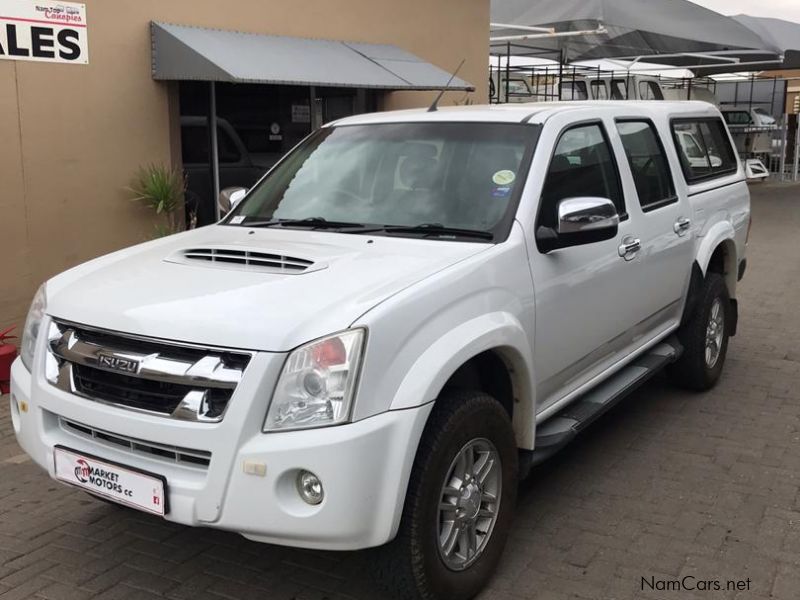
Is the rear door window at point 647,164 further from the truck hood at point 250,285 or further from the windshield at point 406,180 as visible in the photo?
the truck hood at point 250,285

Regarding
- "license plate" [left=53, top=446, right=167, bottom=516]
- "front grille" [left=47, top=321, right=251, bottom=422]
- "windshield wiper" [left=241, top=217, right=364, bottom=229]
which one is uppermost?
"windshield wiper" [left=241, top=217, right=364, bottom=229]

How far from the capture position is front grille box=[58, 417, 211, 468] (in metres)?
2.82

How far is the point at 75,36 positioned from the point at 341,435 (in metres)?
5.63

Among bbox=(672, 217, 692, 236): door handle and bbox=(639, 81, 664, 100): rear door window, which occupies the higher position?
bbox=(639, 81, 664, 100): rear door window

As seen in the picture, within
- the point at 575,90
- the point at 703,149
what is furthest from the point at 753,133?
the point at 703,149

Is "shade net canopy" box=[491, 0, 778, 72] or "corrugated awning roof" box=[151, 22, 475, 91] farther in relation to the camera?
"shade net canopy" box=[491, 0, 778, 72]

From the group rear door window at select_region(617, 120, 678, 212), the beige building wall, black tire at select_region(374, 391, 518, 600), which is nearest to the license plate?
black tire at select_region(374, 391, 518, 600)

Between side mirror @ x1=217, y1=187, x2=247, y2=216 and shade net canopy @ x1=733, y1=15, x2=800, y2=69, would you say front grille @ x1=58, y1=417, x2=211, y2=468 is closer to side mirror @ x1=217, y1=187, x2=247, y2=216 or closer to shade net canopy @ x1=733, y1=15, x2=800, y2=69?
side mirror @ x1=217, y1=187, x2=247, y2=216

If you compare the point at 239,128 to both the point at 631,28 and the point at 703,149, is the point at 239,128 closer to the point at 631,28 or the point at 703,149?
the point at 703,149

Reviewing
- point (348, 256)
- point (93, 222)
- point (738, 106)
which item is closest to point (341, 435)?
point (348, 256)

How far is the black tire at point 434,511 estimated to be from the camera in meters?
2.88

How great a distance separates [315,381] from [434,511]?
638mm

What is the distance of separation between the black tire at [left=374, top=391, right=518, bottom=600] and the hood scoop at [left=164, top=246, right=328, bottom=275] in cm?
76

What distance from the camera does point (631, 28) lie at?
48.4 feet
